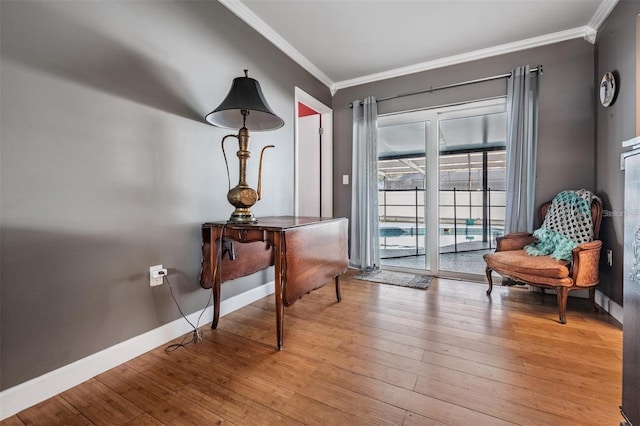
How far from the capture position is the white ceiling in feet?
6.89

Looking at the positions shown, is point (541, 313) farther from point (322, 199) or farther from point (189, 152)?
point (189, 152)

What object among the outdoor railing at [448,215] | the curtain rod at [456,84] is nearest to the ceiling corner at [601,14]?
the curtain rod at [456,84]

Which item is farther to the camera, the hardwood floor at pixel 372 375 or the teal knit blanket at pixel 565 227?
the teal knit blanket at pixel 565 227

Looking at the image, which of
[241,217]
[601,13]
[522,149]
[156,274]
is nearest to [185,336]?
[156,274]

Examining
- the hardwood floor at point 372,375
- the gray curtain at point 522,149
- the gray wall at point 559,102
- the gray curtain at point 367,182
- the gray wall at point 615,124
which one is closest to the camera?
the hardwood floor at point 372,375

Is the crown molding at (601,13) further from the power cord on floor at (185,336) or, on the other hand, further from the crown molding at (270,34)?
the power cord on floor at (185,336)

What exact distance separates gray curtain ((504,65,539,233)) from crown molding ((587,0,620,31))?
474 millimetres

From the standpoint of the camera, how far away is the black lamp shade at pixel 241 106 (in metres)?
1.58

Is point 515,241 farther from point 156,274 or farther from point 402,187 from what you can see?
point 156,274

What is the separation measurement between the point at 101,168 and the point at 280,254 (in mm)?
979

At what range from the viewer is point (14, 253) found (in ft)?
3.53

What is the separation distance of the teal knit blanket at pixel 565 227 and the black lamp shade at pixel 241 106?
235 cm

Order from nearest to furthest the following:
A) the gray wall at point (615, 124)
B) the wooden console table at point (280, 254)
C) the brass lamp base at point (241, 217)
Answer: the wooden console table at point (280, 254) → the brass lamp base at point (241, 217) → the gray wall at point (615, 124)

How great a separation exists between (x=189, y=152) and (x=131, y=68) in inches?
20.5
